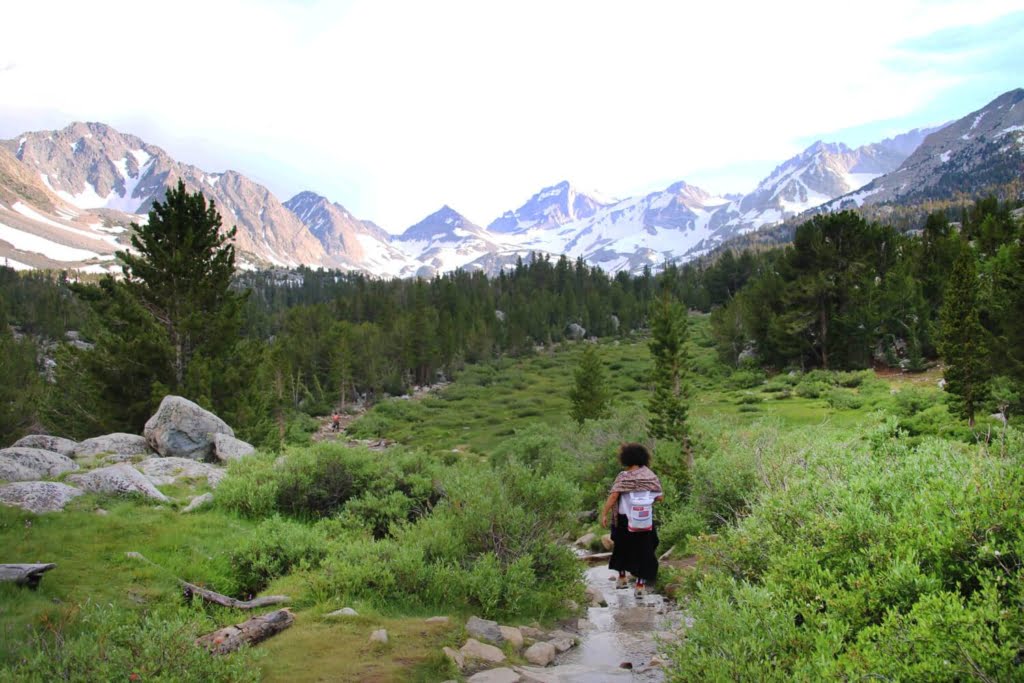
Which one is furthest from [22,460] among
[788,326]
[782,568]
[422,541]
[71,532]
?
[788,326]

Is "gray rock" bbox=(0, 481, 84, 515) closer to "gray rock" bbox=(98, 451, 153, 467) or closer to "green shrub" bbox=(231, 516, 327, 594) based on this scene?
"green shrub" bbox=(231, 516, 327, 594)

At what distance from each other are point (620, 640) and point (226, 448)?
13.0 meters

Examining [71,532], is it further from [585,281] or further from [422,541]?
[585,281]

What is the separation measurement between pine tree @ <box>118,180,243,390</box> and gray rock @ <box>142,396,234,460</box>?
25.0 feet

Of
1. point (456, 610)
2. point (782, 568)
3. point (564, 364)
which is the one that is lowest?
point (564, 364)

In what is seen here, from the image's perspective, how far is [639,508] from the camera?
29.5 ft

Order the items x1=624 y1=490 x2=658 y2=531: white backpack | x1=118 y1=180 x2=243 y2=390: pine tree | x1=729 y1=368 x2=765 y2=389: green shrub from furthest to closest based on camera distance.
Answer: x1=729 y1=368 x2=765 y2=389: green shrub, x1=118 y1=180 x2=243 y2=390: pine tree, x1=624 y1=490 x2=658 y2=531: white backpack

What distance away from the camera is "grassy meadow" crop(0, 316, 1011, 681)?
173 inches

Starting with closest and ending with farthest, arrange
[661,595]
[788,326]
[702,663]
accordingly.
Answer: [702,663] → [661,595] → [788,326]

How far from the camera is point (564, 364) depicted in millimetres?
89750

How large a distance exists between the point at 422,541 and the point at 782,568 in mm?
5125

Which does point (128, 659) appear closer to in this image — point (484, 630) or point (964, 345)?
point (484, 630)

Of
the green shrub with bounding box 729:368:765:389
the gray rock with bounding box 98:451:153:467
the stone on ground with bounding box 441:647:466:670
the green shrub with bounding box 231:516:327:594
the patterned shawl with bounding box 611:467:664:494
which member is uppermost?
the patterned shawl with bounding box 611:467:664:494

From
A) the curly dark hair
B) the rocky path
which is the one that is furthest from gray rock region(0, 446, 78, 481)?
the curly dark hair
